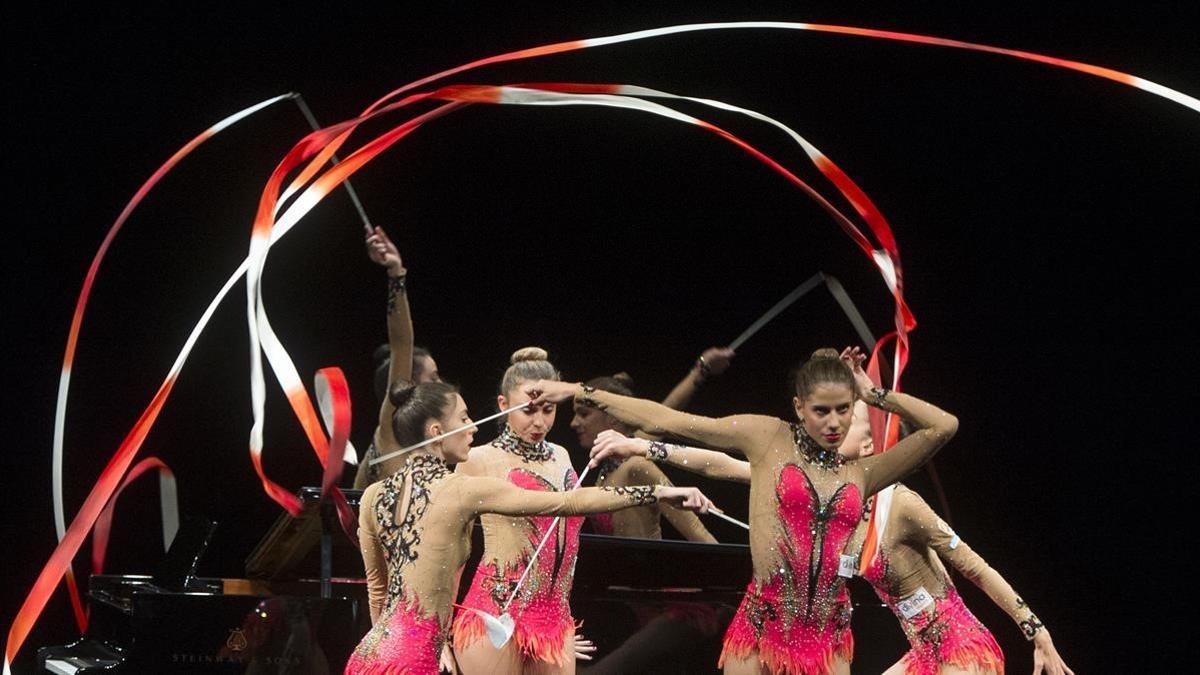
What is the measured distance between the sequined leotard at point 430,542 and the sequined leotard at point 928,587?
3.75ft

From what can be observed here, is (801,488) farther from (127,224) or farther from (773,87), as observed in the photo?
(127,224)

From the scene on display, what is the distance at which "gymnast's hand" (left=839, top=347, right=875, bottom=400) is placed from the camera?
3959 millimetres

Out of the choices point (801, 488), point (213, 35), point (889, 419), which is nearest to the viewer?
point (801, 488)

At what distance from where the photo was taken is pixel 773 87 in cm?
593

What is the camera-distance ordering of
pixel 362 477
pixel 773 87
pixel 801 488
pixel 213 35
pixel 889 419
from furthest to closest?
pixel 773 87 < pixel 213 35 < pixel 362 477 < pixel 889 419 < pixel 801 488

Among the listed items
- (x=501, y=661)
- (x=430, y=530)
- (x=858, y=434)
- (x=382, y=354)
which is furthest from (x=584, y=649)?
(x=382, y=354)

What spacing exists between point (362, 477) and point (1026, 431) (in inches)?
117

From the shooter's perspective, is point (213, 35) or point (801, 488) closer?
point (801, 488)

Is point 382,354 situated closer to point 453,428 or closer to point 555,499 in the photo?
Result: point 453,428

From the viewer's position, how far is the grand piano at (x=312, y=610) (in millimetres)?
3984

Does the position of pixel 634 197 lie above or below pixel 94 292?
above

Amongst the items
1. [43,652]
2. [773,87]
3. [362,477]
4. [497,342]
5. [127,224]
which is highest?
[773,87]

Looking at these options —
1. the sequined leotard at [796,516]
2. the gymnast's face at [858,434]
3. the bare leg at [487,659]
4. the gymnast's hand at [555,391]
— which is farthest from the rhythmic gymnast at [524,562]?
the gymnast's face at [858,434]

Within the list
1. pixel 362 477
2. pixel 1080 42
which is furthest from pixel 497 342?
pixel 1080 42
